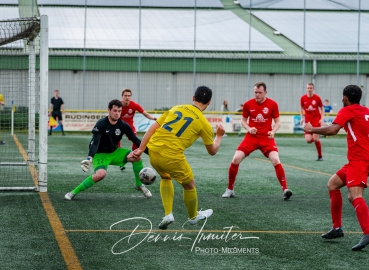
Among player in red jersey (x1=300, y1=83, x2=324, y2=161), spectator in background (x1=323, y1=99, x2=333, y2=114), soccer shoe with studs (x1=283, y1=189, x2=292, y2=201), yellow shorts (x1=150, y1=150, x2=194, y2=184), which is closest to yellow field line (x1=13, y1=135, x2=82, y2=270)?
yellow shorts (x1=150, y1=150, x2=194, y2=184)

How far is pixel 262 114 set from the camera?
1209 cm

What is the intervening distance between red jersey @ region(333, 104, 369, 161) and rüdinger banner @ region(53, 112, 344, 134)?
1015 inches

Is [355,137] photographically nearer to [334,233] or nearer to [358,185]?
[358,185]

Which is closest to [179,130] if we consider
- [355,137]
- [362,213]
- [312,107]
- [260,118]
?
[355,137]

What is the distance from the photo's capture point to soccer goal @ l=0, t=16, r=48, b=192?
1132cm

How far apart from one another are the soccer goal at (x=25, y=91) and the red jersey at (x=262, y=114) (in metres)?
3.52

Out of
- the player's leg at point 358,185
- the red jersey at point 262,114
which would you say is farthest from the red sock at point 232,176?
the player's leg at point 358,185

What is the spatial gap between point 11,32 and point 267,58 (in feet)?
86.6

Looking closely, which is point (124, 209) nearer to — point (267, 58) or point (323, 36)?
point (267, 58)

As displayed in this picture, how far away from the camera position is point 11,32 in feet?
42.9

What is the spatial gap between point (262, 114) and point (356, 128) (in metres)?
4.54

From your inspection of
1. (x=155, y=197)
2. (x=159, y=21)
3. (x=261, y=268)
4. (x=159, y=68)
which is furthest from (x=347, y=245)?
(x=159, y=21)

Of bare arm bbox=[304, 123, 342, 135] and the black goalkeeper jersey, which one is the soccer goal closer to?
the black goalkeeper jersey

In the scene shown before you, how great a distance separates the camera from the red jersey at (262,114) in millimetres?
12062
